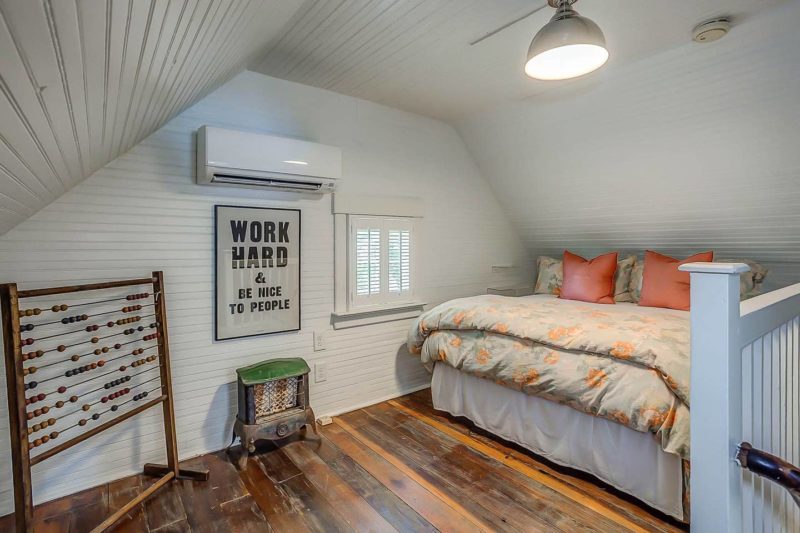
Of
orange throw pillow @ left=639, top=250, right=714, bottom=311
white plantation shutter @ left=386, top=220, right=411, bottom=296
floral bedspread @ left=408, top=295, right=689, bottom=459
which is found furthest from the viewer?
white plantation shutter @ left=386, top=220, right=411, bottom=296

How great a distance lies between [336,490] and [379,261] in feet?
→ 5.32

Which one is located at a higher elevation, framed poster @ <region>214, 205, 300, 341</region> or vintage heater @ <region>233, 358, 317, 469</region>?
framed poster @ <region>214, 205, 300, 341</region>

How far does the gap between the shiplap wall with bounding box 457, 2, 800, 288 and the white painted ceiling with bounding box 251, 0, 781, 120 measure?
0.20m

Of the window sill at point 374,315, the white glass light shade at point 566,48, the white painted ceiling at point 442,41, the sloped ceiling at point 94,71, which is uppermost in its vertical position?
the white painted ceiling at point 442,41

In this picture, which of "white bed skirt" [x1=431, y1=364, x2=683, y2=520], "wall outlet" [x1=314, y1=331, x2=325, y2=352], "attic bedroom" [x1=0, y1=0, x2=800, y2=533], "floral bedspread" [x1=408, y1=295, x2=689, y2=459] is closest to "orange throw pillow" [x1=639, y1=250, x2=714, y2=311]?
"attic bedroom" [x1=0, y1=0, x2=800, y2=533]

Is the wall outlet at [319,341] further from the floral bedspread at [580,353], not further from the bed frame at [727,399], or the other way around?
the bed frame at [727,399]

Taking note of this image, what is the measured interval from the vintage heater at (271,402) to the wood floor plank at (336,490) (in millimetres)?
153

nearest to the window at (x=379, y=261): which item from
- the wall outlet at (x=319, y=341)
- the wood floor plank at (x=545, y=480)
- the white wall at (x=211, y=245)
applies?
the white wall at (x=211, y=245)

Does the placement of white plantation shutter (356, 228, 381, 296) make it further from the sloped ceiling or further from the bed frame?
the bed frame

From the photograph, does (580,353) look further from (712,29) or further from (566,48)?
(712,29)

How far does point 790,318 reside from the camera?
1570mm

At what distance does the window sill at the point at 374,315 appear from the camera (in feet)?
10.1

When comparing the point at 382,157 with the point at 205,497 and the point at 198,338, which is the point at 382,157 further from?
the point at 205,497

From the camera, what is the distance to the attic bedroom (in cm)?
141
